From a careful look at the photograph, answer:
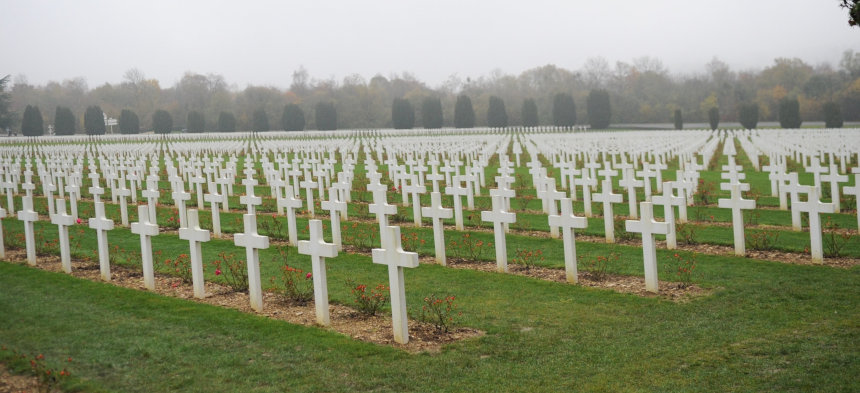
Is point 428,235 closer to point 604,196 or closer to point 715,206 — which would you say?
point 604,196

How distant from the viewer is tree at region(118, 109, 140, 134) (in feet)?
227

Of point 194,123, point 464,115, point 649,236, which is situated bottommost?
point 649,236

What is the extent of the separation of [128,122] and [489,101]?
32.5 metres

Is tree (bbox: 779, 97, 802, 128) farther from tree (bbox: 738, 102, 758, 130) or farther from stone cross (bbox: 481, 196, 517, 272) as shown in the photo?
stone cross (bbox: 481, 196, 517, 272)

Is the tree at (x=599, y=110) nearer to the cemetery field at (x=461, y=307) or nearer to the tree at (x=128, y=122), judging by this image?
the tree at (x=128, y=122)

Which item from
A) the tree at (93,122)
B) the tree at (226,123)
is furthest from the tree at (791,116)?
the tree at (93,122)

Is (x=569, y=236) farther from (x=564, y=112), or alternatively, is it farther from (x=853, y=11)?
(x=564, y=112)

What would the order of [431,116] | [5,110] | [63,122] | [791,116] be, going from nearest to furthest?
[5,110] < [791,116] < [63,122] < [431,116]

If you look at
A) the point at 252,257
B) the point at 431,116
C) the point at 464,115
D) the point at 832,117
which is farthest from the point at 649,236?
the point at 464,115

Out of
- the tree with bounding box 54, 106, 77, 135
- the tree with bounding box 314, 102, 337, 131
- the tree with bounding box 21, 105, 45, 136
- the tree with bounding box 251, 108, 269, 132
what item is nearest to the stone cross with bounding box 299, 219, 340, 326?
the tree with bounding box 21, 105, 45, 136

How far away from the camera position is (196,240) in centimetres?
824

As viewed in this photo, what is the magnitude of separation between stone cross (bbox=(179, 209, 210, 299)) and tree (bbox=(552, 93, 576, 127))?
69643 millimetres

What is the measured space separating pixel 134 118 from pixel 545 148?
49.0 metres

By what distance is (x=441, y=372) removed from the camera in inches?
228
